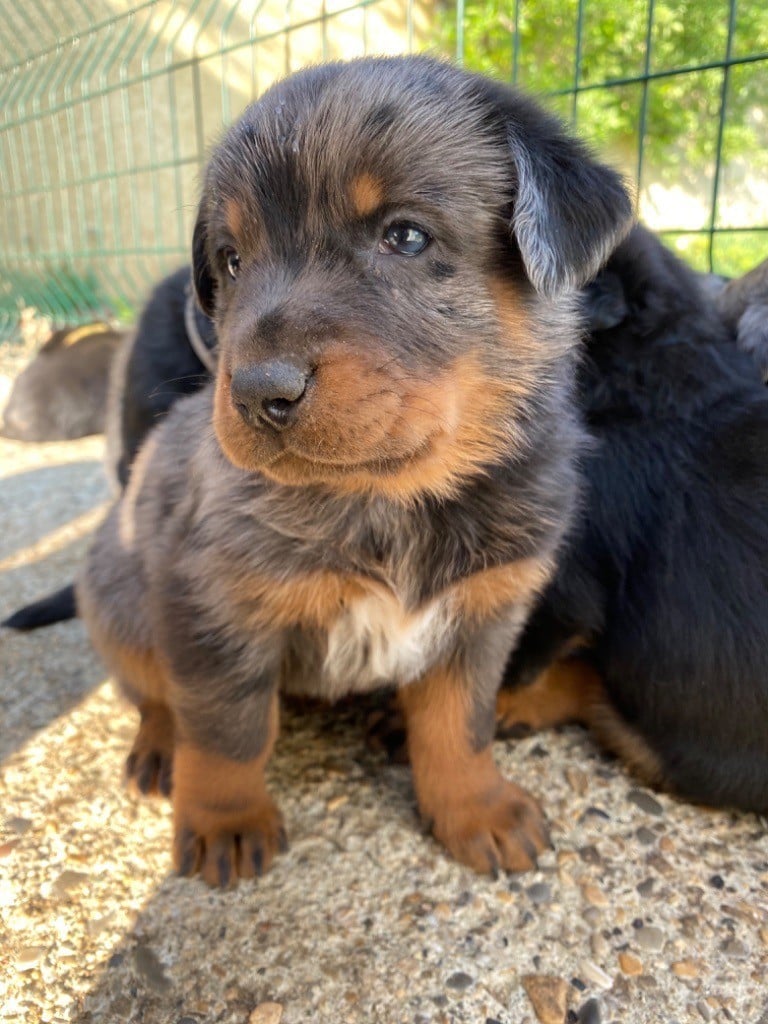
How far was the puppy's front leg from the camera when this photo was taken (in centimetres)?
225

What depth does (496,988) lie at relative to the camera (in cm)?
190

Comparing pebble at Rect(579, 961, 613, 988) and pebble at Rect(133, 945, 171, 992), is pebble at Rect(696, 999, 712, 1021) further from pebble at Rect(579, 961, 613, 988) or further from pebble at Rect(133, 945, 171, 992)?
pebble at Rect(133, 945, 171, 992)

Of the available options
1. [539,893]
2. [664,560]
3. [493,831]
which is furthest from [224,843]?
[664,560]

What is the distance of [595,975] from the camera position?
1936 mm

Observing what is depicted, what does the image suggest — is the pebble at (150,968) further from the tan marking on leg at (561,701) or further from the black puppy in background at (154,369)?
the black puppy in background at (154,369)

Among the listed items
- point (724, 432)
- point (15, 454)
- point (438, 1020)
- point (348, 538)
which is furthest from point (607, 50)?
point (438, 1020)

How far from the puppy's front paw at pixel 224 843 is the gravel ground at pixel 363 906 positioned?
4 centimetres

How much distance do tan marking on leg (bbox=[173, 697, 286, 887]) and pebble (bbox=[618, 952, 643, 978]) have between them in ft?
2.98

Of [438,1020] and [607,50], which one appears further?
[607,50]

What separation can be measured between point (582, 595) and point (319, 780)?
3.23ft

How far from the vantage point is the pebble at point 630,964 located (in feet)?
6.38

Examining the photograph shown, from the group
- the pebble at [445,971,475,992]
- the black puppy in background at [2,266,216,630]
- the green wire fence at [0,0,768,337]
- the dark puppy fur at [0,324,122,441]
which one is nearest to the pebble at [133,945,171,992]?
the pebble at [445,971,475,992]

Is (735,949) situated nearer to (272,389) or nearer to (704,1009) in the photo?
(704,1009)

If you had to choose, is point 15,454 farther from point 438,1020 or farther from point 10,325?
point 438,1020
